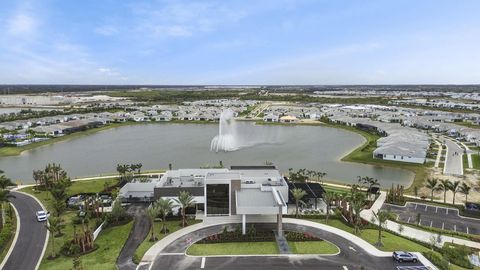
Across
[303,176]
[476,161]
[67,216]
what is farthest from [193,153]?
[476,161]

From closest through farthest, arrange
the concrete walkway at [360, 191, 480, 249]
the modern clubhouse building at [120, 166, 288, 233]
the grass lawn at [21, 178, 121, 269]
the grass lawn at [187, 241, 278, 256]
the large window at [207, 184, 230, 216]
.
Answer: the grass lawn at [21, 178, 121, 269], the grass lawn at [187, 241, 278, 256], the concrete walkway at [360, 191, 480, 249], the modern clubhouse building at [120, 166, 288, 233], the large window at [207, 184, 230, 216]

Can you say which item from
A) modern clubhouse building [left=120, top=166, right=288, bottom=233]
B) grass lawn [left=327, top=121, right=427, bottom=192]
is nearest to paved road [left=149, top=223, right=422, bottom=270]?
modern clubhouse building [left=120, top=166, right=288, bottom=233]

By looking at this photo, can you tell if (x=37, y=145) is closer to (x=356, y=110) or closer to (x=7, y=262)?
(x=7, y=262)

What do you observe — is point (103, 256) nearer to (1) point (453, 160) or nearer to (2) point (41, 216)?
(2) point (41, 216)

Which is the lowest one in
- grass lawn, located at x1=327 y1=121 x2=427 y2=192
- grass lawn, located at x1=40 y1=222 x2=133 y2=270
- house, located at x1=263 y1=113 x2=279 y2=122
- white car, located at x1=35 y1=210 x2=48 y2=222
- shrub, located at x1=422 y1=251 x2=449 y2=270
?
grass lawn, located at x1=40 y1=222 x2=133 y2=270

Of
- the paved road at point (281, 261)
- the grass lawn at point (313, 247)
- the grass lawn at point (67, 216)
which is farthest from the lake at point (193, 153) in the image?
the paved road at point (281, 261)

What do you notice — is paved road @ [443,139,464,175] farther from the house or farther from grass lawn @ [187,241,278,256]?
the house

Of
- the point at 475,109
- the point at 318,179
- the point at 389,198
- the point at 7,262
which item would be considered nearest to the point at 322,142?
the point at 318,179
